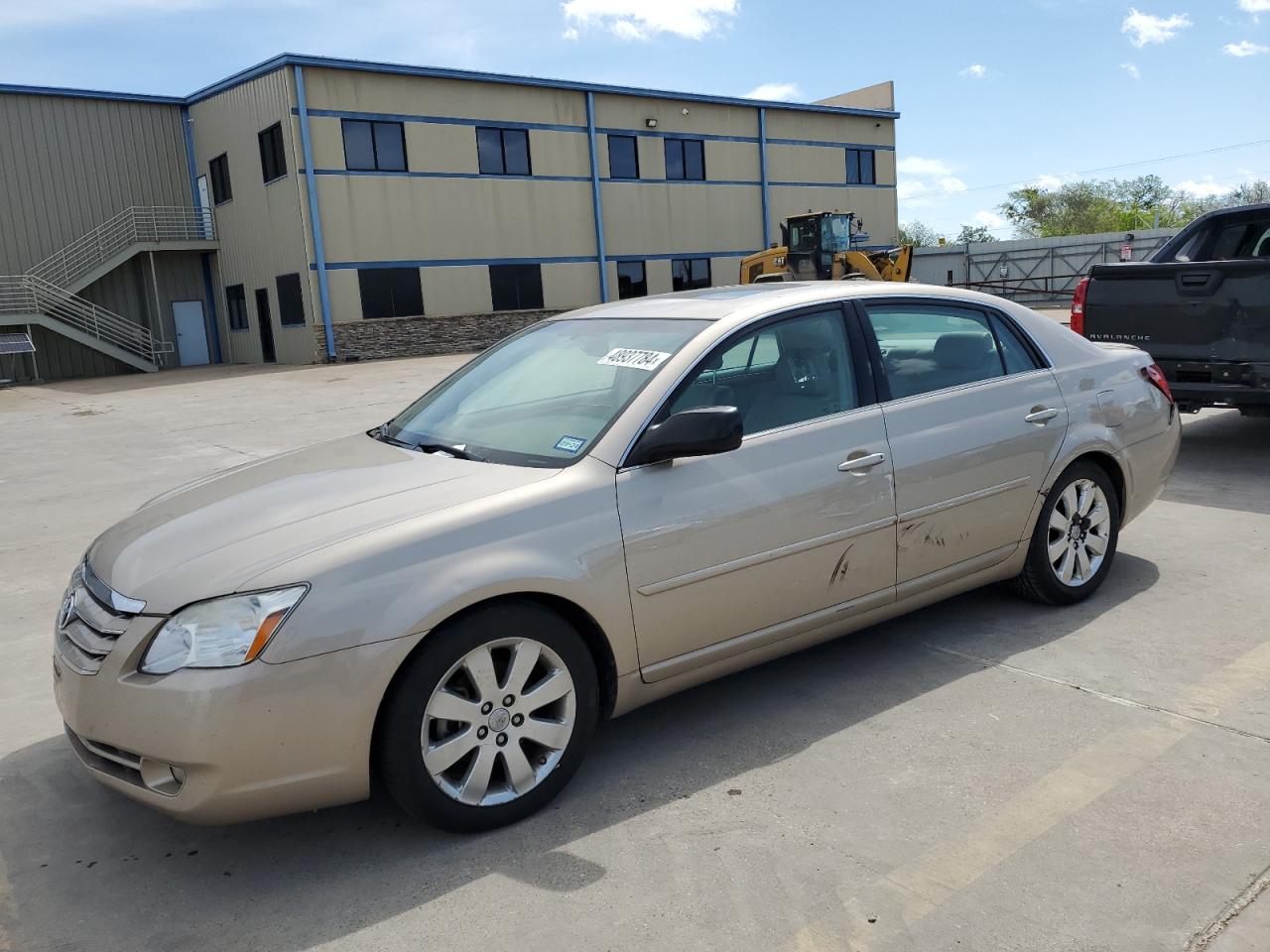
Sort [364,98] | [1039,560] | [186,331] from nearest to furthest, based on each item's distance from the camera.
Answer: [1039,560] → [364,98] → [186,331]

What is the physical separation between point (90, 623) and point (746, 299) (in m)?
2.51

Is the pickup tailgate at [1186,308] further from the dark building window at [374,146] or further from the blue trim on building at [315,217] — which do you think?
the dark building window at [374,146]

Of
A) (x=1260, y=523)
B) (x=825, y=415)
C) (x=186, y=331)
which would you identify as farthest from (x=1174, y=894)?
(x=186, y=331)

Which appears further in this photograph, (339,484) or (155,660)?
(339,484)

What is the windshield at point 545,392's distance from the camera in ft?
11.7

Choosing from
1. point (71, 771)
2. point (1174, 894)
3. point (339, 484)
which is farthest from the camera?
point (71, 771)

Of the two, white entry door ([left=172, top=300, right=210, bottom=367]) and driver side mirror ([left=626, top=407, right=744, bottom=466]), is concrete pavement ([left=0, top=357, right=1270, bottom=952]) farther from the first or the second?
white entry door ([left=172, top=300, right=210, bottom=367])

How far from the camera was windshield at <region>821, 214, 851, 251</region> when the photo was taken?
87.4ft

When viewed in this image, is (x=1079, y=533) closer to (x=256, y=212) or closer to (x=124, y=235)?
(x=256, y=212)

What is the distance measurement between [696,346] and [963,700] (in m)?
1.65

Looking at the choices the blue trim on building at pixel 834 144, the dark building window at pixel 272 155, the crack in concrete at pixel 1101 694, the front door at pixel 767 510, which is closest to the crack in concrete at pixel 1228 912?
the crack in concrete at pixel 1101 694

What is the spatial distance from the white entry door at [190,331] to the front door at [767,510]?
31.6 m

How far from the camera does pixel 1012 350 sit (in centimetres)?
461

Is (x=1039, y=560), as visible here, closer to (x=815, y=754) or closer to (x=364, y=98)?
(x=815, y=754)
